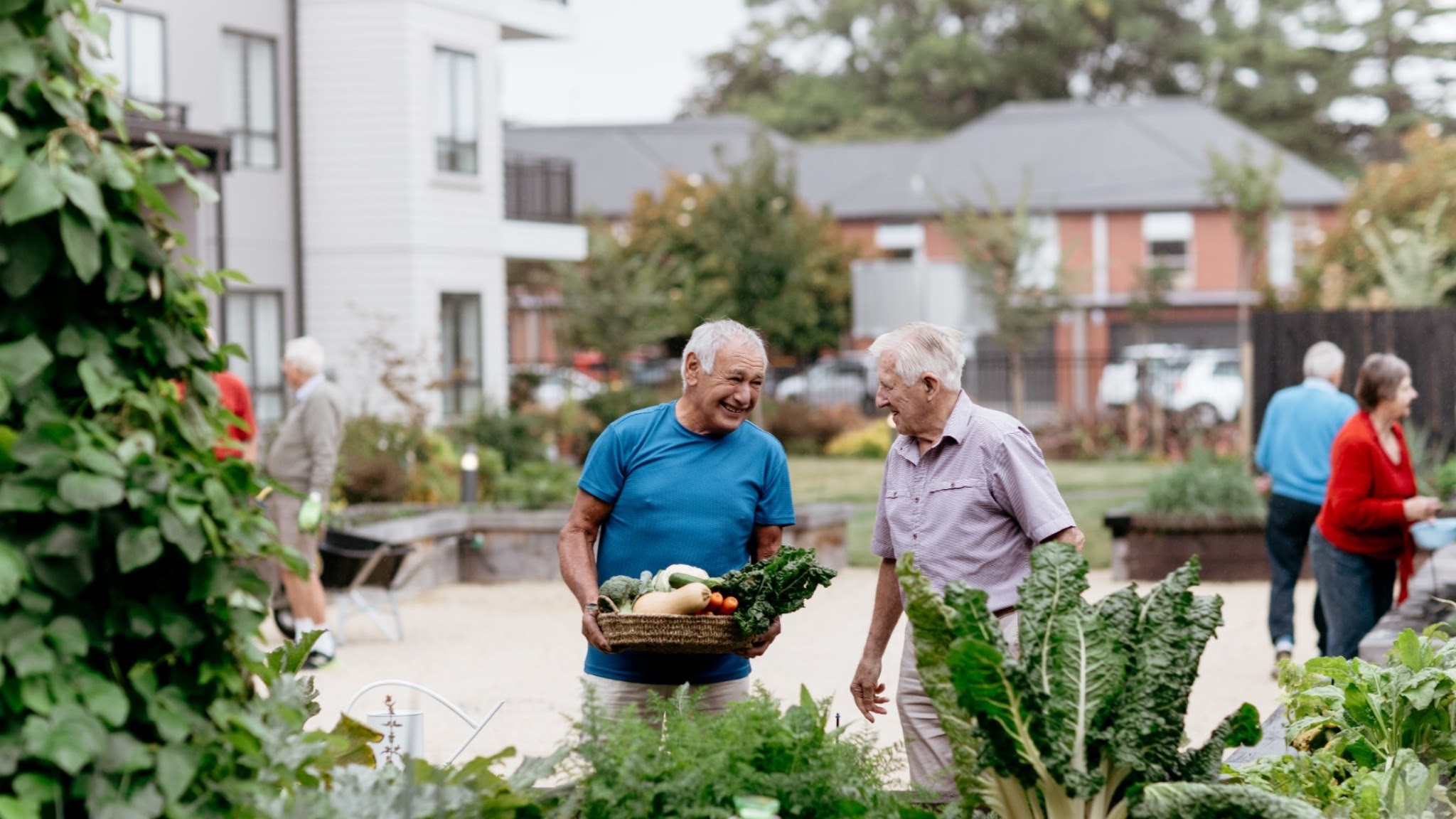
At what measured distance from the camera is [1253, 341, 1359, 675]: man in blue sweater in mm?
9547

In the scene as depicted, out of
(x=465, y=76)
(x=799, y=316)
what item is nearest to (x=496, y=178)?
(x=465, y=76)

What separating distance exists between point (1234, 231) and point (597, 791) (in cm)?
3418

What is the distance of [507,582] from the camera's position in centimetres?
1492

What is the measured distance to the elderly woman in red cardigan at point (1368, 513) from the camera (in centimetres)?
777

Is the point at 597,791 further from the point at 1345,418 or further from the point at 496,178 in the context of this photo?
the point at 496,178

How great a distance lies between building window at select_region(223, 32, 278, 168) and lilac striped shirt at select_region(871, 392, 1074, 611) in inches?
769

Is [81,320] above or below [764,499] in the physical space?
above

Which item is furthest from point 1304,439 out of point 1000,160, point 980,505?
point 1000,160

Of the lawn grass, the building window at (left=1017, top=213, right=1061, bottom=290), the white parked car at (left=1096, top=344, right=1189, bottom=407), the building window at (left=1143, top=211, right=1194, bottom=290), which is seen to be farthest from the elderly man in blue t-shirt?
the building window at (left=1143, top=211, right=1194, bottom=290)

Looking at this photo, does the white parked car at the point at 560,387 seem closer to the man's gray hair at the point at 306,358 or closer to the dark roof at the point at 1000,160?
the man's gray hair at the point at 306,358

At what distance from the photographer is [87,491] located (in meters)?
2.25

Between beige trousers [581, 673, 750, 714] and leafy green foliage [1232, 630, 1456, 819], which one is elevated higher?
leafy green foliage [1232, 630, 1456, 819]

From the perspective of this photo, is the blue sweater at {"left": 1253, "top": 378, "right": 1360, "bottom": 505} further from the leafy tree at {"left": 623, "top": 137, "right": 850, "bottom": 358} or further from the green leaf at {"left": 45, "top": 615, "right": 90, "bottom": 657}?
the leafy tree at {"left": 623, "top": 137, "right": 850, "bottom": 358}

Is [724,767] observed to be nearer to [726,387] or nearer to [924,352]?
[726,387]
